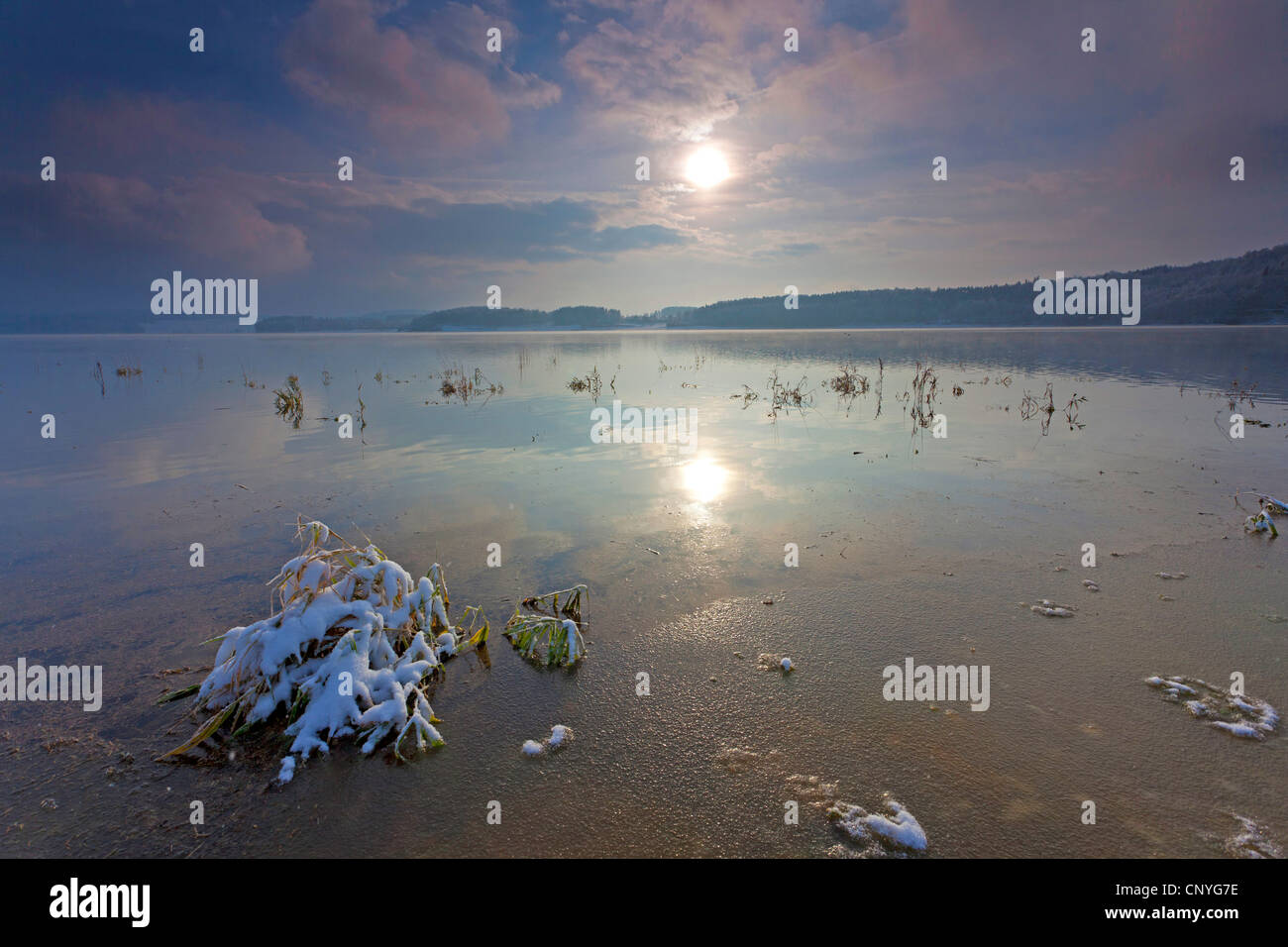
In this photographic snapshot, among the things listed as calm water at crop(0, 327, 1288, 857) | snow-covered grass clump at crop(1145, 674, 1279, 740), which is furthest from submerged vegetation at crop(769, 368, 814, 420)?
snow-covered grass clump at crop(1145, 674, 1279, 740)

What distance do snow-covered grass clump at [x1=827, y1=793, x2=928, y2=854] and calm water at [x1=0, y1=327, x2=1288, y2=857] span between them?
0.36ft

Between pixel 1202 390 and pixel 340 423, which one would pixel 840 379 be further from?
pixel 340 423

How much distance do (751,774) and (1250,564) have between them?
21.2 ft

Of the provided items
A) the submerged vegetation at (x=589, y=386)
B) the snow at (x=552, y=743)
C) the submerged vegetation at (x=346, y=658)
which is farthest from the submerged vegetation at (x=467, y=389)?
the snow at (x=552, y=743)

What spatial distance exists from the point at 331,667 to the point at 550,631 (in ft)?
5.43

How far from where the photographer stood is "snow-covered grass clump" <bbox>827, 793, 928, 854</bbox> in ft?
9.49

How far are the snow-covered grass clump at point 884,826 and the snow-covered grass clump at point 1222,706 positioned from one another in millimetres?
2401

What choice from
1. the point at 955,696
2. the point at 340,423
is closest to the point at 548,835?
the point at 955,696

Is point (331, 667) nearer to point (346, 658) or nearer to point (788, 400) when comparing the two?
point (346, 658)

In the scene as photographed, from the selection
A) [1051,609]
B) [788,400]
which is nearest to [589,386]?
[788,400]

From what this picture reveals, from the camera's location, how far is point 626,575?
20.2 ft

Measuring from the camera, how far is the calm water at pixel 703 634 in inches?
122

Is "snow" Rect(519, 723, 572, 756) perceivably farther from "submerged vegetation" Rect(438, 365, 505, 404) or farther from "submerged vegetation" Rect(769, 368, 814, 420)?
"submerged vegetation" Rect(438, 365, 505, 404)

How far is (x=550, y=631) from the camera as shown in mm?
4883
